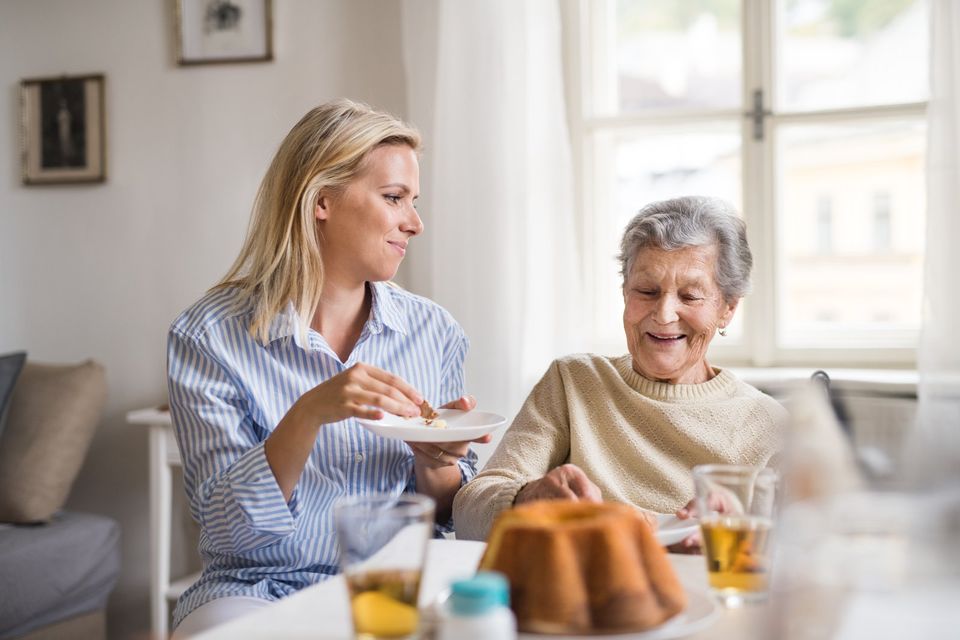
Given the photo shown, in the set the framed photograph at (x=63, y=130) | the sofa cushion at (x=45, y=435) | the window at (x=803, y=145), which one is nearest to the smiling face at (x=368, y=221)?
the window at (x=803, y=145)

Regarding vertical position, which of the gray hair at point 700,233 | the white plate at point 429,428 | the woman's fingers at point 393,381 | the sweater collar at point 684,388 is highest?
the gray hair at point 700,233

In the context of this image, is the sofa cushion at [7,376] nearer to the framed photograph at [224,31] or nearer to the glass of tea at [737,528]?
the framed photograph at [224,31]

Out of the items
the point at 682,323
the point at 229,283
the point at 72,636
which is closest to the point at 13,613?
the point at 72,636

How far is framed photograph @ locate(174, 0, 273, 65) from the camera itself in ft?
10.7

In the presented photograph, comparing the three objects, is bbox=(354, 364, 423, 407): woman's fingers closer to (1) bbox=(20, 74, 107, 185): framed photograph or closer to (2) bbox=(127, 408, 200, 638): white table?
(2) bbox=(127, 408, 200, 638): white table

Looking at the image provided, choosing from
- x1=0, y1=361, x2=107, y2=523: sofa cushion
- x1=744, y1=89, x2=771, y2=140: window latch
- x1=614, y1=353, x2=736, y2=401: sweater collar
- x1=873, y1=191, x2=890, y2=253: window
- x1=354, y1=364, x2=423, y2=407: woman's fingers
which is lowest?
x1=0, y1=361, x2=107, y2=523: sofa cushion

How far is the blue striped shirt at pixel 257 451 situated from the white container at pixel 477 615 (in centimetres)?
82

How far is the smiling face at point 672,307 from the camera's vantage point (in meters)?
1.77

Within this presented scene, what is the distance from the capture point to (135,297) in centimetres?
349

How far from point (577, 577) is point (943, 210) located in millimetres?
1950

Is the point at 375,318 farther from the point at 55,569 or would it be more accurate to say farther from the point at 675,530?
the point at 55,569

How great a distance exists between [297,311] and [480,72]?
1.33m

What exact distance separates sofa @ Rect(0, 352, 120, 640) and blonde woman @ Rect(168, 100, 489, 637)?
1.31 meters

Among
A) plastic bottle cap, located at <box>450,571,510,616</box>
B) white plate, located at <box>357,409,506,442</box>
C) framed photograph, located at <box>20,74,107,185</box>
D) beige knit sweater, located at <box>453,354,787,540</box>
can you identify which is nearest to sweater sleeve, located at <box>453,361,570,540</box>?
beige knit sweater, located at <box>453,354,787,540</box>
